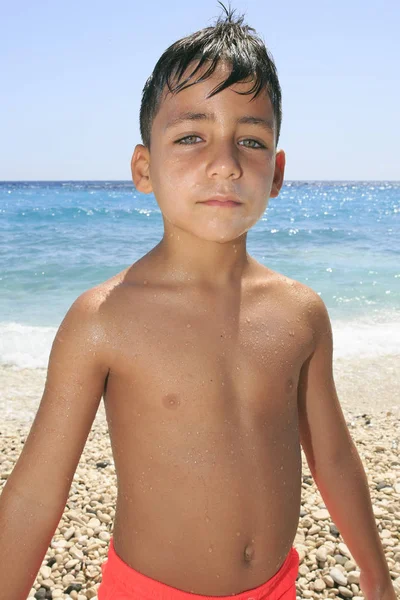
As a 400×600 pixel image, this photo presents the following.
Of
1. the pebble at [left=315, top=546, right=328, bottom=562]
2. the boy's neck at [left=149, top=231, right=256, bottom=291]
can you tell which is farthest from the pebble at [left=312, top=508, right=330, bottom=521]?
the boy's neck at [left=149, top=231, right=256, bottom=291]

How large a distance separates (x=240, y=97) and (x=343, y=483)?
1124 millimetres

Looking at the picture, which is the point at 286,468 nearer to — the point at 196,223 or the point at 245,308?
the point at 245,308

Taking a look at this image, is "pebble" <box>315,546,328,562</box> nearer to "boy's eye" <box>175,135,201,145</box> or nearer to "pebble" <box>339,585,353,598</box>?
"pebble" <box>339,585,353,598</box>

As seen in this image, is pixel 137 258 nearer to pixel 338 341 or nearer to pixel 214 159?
pixel 338 341

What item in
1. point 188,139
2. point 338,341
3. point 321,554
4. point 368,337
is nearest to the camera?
point 188,139

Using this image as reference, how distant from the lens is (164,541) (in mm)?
1573

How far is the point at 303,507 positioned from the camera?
3.57 m

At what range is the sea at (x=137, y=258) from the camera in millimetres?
7680

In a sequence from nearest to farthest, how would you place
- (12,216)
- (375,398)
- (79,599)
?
(79,599) < (375,398) < (12,216)

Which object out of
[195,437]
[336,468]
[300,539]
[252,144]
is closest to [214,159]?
[252,144]

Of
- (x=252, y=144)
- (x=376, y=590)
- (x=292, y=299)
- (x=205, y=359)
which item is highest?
(x=252, y=144)

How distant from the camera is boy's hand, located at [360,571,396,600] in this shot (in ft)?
6.04

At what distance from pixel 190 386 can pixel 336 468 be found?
59cm

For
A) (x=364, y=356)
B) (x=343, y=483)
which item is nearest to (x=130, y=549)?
(x=343, y=483)
